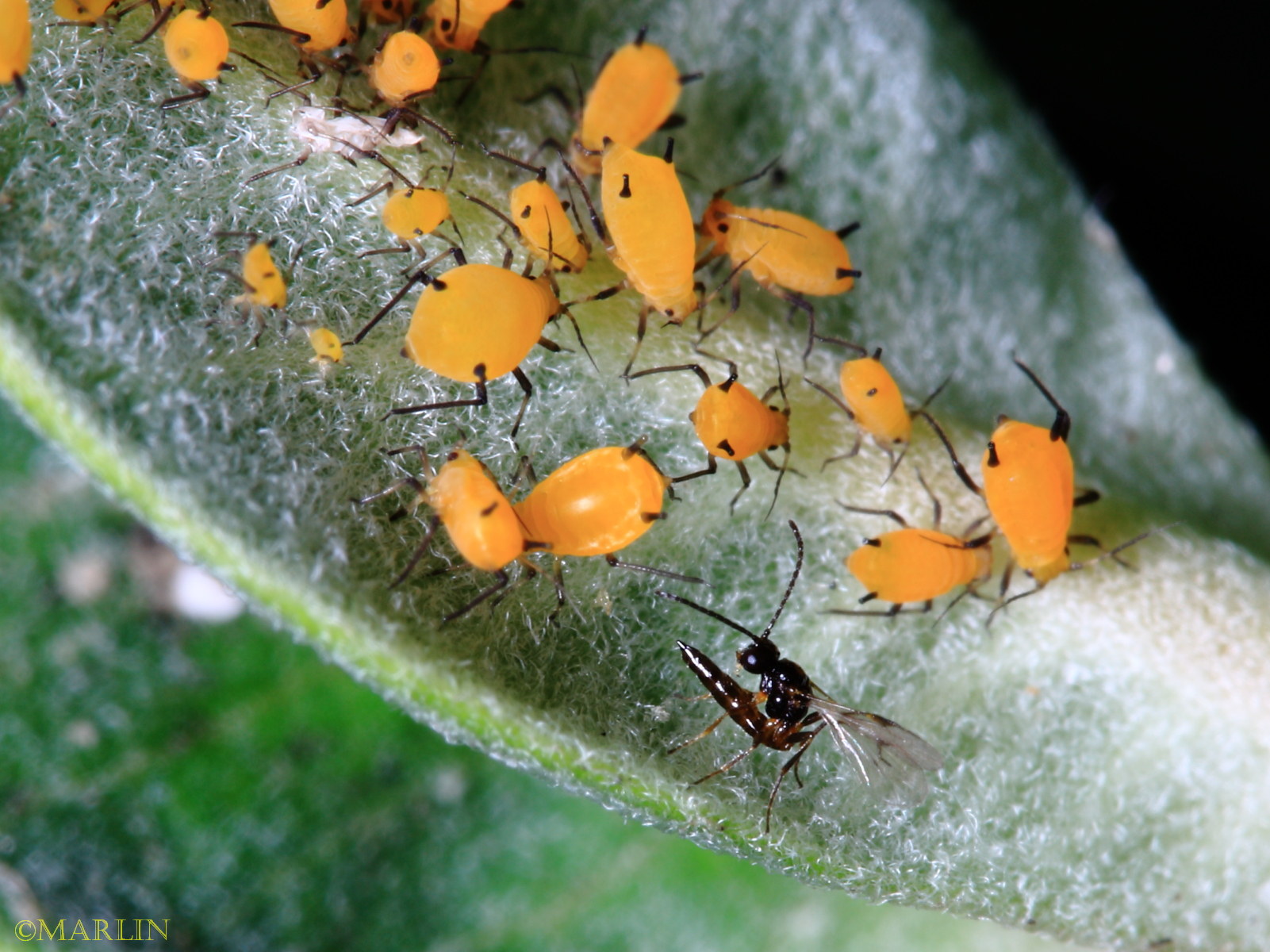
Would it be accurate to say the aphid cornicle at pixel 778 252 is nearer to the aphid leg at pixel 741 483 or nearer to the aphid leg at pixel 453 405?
the aphid leg at pixel 741 483

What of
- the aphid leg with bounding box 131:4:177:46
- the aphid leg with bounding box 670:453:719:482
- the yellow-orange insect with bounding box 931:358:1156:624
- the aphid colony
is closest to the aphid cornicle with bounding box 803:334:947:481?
the aphid colony

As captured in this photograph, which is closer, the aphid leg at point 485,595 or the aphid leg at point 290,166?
the aphid leg at point 485,595

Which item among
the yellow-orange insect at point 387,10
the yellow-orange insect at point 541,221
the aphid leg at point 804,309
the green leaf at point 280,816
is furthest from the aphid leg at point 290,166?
the green leaf at point 280,816

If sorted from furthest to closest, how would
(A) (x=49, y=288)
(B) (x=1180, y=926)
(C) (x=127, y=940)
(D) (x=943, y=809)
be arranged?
(C) (x=127, y=940), (B) (x=1180, y=926), (D) (x=943, y=809), (A) (x=49, y=288)

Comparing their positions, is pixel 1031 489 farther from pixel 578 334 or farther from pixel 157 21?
pixel 157 21

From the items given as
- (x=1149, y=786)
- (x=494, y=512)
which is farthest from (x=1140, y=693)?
(x=494, y=512)

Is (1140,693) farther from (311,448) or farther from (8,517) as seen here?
(8,517)

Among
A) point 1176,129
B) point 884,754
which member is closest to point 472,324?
point 884,754
